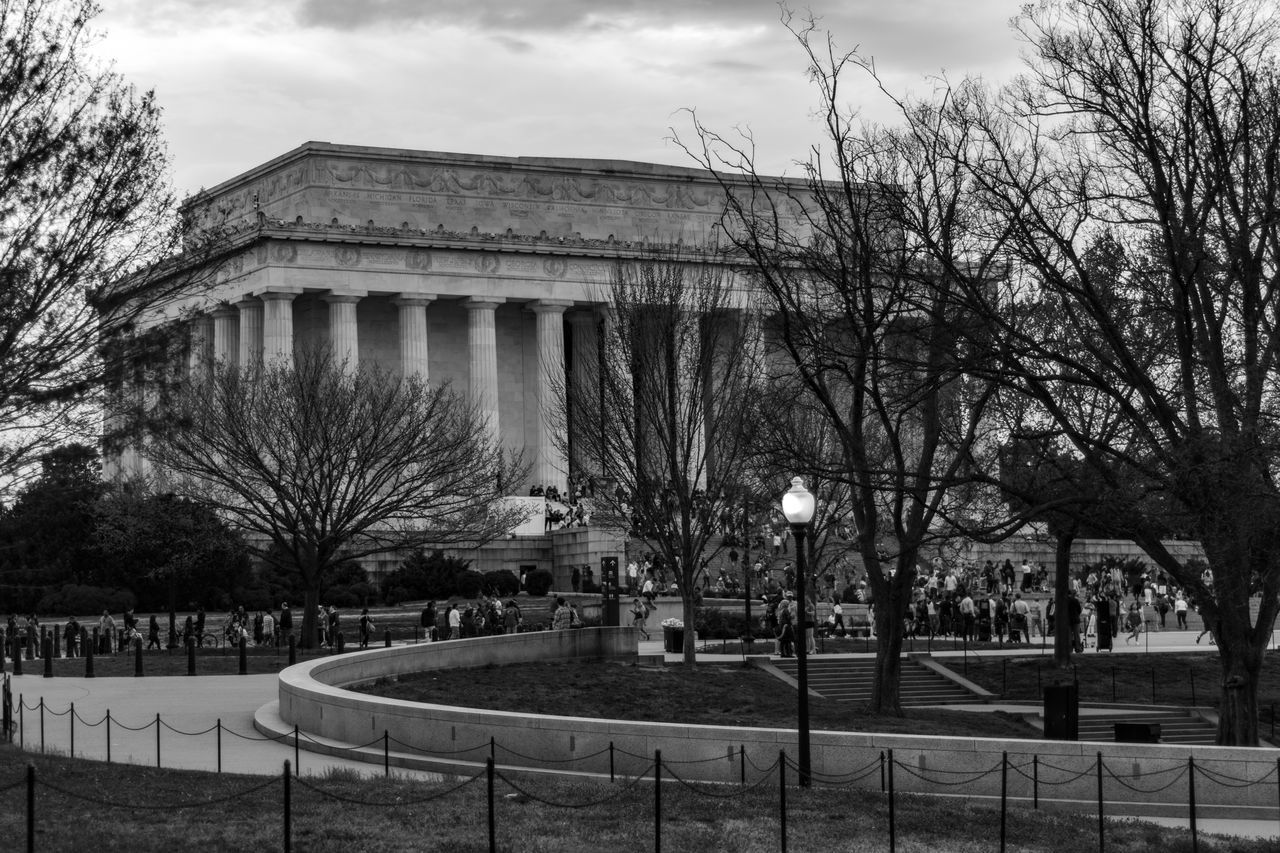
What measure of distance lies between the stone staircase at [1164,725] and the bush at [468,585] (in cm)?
3137

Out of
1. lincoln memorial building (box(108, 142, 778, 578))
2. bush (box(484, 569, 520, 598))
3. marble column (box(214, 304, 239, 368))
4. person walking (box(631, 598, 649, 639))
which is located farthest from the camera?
marble column (box(214, 304, 239, 368))

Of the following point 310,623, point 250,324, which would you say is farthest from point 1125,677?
point 250,324

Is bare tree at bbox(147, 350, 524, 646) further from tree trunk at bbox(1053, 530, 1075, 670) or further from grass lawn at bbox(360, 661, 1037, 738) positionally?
tree trunk at bbox(1053, 530, 1075, 670)

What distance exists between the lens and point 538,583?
66625 mm

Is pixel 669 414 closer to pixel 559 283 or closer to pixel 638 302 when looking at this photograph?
pixel 638 302

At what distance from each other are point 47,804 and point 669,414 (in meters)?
25.4

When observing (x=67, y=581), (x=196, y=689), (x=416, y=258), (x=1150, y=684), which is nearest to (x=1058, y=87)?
(x=1150, y=684)

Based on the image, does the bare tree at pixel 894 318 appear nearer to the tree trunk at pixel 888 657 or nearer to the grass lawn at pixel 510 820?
the tree trunk at pixel 888 657

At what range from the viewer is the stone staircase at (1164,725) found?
107 feet

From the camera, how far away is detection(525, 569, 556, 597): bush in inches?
2621

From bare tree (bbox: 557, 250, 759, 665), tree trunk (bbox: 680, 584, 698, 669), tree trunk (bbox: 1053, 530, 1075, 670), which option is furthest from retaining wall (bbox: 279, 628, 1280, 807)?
tree trunk (bbox: 1053, 530, 1075, 670)

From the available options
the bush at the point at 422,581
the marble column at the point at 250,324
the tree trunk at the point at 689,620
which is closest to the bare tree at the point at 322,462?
the bush at the point at 422,581

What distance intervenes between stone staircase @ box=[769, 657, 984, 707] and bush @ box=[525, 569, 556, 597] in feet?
80.8

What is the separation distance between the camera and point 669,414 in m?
43.8
